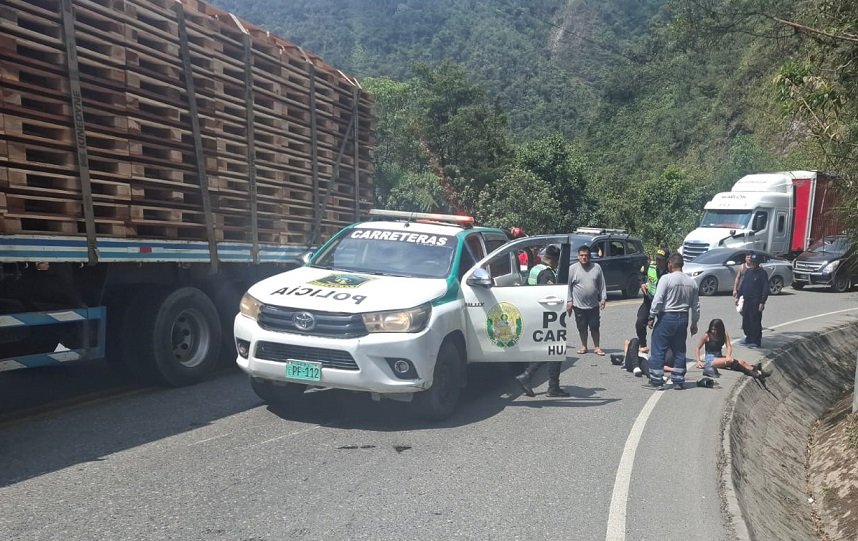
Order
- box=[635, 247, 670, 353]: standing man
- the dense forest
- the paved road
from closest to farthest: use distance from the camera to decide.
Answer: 1. the paved road
2. the dense forest
3. box=[635, 247, 670, 353]: standing man

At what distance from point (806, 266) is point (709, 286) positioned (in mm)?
4370

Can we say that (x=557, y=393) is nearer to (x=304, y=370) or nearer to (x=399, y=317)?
(x=399, y=317)

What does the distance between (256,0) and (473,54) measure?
3950 cm

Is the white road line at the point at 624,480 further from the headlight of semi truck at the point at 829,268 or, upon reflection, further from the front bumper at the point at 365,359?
the headlight of semi truck at the point at 829,268

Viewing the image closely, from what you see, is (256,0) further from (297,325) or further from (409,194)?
(297,325)

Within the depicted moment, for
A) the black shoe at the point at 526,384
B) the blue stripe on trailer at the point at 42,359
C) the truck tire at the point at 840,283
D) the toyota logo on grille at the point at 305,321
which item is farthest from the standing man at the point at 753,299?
the truck tire at the point at 840,283

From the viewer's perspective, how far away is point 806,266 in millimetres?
23531

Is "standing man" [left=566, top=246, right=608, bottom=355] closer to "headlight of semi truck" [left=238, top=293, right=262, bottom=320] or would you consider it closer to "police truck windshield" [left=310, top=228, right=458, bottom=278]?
"police truck windshield" [left=310, top=228, right=458, bottom=278]

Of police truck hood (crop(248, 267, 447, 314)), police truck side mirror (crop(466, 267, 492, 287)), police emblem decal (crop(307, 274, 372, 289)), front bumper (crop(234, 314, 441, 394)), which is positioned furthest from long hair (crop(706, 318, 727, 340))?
police emblem decal (crop(307, 274, 372, 289))

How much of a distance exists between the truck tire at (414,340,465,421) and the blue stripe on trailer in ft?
10.3

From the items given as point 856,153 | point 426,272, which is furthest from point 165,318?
point 856,153

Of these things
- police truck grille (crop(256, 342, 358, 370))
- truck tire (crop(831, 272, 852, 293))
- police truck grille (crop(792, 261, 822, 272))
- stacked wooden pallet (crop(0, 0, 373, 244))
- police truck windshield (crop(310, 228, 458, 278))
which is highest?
stacked wooden pallet (crop(0, 0, 373, 244))

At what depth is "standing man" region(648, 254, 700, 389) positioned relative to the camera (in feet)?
29.8

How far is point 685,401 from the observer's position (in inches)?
347
